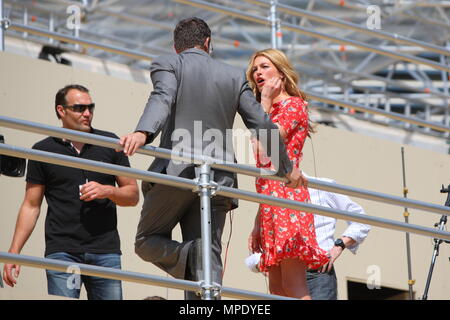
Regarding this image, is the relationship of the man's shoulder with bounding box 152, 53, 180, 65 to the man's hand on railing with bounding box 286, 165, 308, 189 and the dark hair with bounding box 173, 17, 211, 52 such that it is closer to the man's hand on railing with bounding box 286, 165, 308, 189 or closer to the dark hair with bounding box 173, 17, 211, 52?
the dark hair with bounding box 173, 17, 211, 52

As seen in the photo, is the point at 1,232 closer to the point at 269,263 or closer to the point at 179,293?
the point at 179,293

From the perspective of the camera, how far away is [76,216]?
5.18 metres

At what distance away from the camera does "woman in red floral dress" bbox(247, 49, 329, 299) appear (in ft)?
15.3

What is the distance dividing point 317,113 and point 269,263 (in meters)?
4.13

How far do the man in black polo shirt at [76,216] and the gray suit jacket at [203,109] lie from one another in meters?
0.83

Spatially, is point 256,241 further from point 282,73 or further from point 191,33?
point 191,33

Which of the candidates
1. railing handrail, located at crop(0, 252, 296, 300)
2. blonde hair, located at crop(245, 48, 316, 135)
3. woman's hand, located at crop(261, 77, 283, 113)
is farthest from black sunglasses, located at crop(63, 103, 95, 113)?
railing handrail, located at crop(0, 252, 296, 300)

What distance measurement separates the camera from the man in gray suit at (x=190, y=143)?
4289 millimetres

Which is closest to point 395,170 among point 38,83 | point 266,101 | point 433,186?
point 433,186

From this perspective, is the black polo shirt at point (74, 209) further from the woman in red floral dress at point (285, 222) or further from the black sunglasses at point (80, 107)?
the woman in red floral dress at point (285, 222)

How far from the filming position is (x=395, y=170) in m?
7.85
